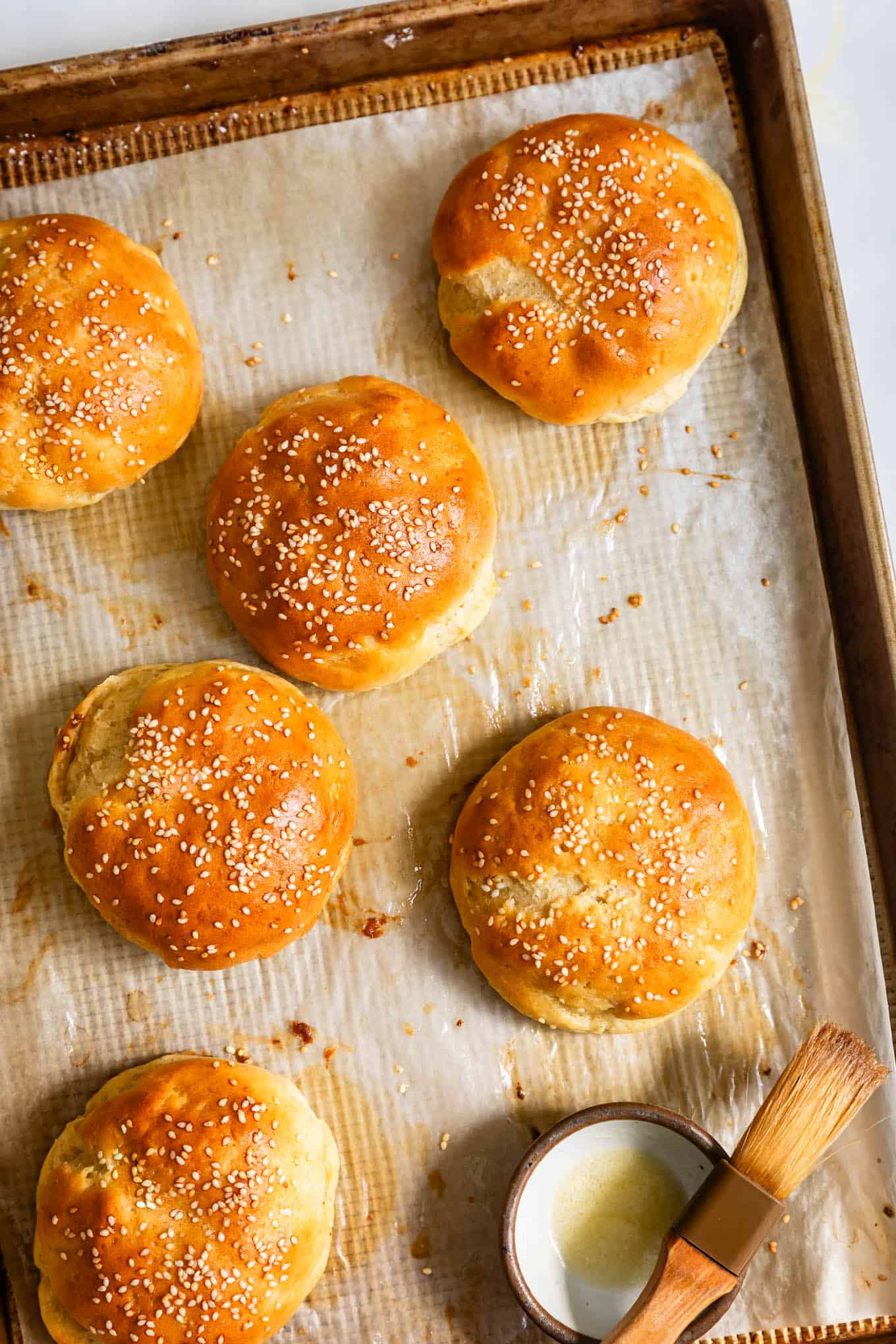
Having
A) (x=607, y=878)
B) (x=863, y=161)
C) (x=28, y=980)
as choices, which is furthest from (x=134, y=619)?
(x=863, y=161)

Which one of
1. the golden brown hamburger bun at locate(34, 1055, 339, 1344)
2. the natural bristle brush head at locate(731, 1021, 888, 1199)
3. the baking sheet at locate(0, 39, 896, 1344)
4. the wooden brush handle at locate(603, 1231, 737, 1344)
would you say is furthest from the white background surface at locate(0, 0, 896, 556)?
the golden brown hamburger bun at locate(34, 1055, 339, 1344)

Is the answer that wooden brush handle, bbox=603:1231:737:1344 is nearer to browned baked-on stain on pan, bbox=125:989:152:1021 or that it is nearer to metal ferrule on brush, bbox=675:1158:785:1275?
metal ferrule on brush, bbox=675:1158:785:1275

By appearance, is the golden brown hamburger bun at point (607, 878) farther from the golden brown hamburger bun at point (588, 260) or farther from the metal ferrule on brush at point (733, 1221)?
the golden brown hamburger bun at point (588, 260)

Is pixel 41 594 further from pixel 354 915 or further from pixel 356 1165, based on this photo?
pixel 356 1165

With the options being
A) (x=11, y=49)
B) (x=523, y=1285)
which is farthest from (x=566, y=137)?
(x=523, y=1285)

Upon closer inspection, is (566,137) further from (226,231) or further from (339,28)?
(226,231)
